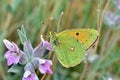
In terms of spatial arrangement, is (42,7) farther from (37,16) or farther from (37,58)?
(37,58)

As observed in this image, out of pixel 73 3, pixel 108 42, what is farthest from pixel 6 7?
pixel 108 42

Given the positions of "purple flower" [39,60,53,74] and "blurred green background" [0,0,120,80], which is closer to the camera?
"purple flower" [39,60,53,74]

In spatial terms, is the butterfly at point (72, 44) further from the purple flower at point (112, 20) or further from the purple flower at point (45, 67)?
the purple flower at point (112, 20)

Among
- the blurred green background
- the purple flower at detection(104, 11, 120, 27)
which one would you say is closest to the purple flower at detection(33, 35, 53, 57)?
the blurred green background

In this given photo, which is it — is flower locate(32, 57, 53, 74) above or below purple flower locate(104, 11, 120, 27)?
above

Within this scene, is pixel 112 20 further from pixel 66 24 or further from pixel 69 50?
pixel 69 50

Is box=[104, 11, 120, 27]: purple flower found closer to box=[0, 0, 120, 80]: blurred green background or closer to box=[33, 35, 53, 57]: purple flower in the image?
box=[0, 0, 120, 80]: blurred green background

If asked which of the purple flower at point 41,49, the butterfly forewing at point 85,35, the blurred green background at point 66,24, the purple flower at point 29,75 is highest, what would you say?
the butterfly forewing at point 85,35

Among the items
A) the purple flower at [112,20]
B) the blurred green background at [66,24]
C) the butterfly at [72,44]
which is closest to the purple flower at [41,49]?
the butterfly at [72,44]
